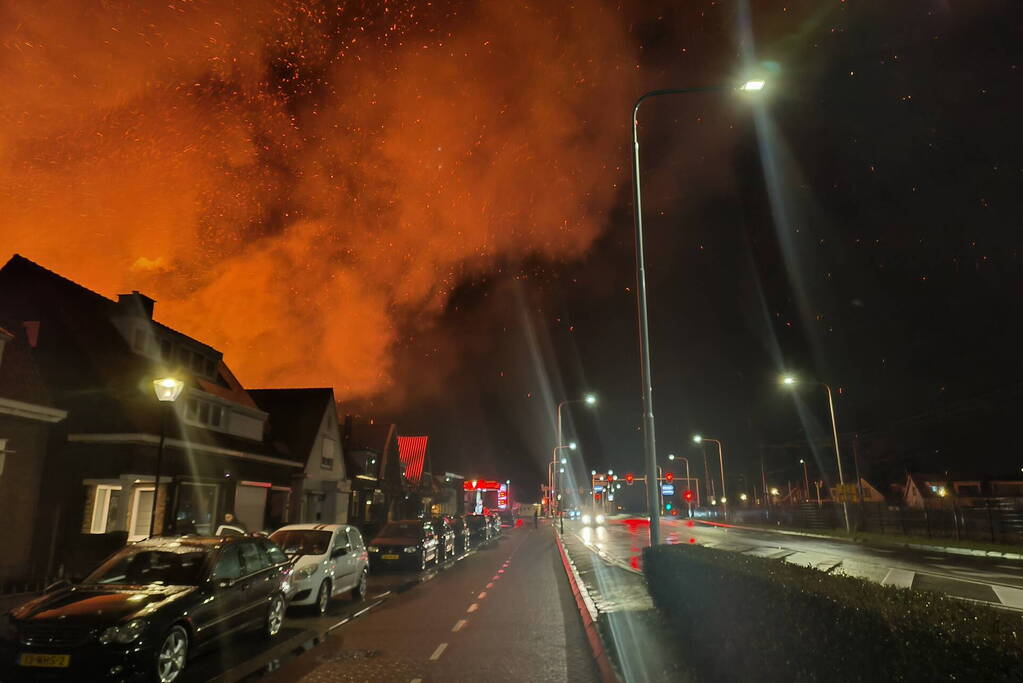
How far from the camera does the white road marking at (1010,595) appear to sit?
12.3 m

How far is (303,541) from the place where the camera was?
14172mm

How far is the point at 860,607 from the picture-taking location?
15.8ft

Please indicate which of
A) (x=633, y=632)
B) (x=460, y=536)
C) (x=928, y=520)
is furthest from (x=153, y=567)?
(x=928, y=520)

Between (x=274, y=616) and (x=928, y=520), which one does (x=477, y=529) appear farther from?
(x=274, y=616)

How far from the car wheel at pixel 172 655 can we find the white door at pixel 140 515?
1545 cm

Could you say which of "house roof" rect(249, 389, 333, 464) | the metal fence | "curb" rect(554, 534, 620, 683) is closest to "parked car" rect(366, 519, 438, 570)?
"curb" rect(554, 534, 620, 683)

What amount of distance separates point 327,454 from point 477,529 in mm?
10848

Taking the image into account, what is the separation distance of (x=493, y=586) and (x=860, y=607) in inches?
547

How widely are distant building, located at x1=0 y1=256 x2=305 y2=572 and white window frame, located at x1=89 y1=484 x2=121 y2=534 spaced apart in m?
0.04

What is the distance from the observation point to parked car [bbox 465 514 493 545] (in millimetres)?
40156

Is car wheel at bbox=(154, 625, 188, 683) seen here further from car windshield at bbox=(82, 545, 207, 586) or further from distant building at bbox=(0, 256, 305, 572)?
distant building at bbox=(0, 256, 305, 572)

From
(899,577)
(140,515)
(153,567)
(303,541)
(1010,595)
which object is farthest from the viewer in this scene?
(140,515)

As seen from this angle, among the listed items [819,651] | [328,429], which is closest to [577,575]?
[819,651]

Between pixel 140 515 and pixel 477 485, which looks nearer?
pixel 140 515
